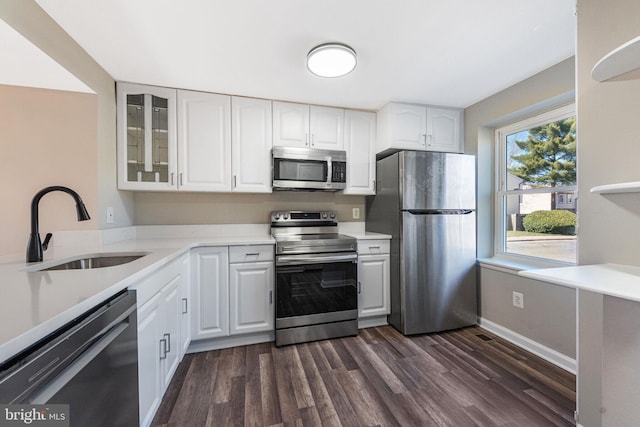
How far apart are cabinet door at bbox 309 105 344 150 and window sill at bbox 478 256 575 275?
1801 mm

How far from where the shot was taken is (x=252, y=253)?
2.15 m

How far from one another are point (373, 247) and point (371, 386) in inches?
45.6

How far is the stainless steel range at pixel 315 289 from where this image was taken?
2.15 metres

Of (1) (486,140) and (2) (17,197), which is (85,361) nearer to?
(2) (17,197)

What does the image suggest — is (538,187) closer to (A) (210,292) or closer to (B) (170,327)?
(A) (210,292)

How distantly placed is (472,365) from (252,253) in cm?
187

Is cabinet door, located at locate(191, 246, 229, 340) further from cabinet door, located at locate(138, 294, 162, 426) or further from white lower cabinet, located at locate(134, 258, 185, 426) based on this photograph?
cabinet door, located at locate(138, 294, 162, 426)

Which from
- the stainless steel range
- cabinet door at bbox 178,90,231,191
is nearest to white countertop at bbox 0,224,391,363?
cabinet door at bbox 178,90,231,191

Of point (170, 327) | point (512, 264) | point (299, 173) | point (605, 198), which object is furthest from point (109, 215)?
point (512, 264)

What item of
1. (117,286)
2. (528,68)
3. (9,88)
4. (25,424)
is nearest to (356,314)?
(117,286)

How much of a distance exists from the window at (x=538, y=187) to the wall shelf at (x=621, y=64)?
1.32 m

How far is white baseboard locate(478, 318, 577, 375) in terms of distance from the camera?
1.83m

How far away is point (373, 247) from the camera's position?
249 cm

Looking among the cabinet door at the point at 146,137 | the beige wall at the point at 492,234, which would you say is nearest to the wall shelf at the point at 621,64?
the beige wall at the point at 492,234
